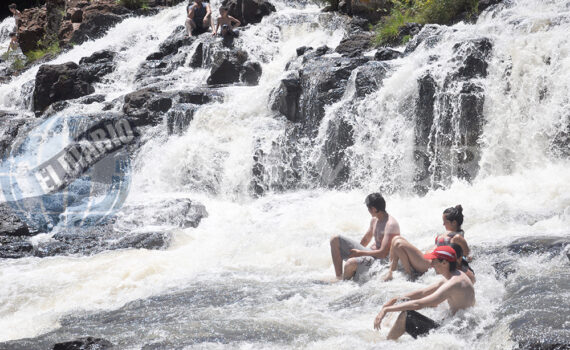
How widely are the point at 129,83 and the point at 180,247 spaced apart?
9100mm

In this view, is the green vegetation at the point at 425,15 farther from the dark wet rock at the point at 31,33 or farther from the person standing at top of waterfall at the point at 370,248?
the dark wet rock at the point at 31,33

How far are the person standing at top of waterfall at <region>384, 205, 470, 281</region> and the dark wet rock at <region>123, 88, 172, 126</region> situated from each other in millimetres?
8166

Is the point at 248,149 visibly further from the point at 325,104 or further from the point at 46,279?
the point at 46,279

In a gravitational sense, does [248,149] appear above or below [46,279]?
above

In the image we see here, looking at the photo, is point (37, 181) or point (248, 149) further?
point (37, 181)

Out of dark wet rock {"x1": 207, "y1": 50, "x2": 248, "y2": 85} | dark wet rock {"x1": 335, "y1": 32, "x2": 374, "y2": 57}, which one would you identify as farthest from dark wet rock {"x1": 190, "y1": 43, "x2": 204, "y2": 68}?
dark wet rock {"x1": 335, "y1": 32, "x2": 374, "y2": 57}

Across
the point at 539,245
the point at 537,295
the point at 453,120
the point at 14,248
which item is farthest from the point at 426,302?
the point at 14,248

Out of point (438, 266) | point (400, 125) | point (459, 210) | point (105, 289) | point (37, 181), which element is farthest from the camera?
point (37, 181)

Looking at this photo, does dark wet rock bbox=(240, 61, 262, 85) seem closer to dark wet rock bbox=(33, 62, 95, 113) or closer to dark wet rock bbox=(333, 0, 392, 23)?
dark wet rock bbox=(333, 0, 392, 23)

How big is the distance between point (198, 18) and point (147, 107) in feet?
17.1

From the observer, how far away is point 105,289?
22.0 feet

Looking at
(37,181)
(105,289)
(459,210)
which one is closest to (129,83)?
(37,181)

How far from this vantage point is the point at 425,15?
13.0 metres

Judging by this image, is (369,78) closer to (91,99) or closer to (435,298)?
(435,298)
